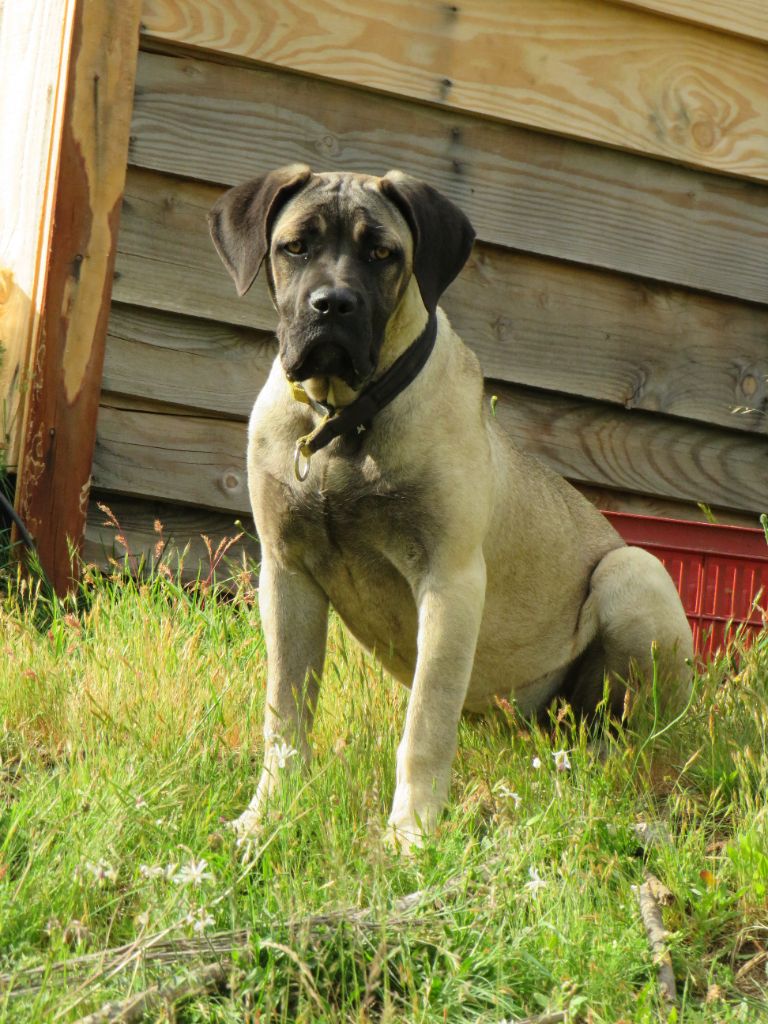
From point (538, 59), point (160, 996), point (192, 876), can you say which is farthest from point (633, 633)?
point (538, 59)

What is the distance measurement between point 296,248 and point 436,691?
1.24m

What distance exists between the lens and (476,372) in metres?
3.75

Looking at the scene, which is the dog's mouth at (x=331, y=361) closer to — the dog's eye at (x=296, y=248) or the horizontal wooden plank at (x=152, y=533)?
the dog's eye at (x=296, y=248)

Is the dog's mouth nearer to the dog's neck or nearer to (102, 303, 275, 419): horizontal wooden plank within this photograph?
the dog's neck

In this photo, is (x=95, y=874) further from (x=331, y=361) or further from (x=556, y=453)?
(x=556, y=453)

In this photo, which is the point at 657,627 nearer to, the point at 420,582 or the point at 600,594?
the point at 600,594

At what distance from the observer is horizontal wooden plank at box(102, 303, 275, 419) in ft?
16.4

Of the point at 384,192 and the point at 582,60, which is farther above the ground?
the point at 582,60

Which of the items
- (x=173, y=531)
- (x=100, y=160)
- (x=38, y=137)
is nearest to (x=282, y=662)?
(x=173, y=531)

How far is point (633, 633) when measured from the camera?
4.06m

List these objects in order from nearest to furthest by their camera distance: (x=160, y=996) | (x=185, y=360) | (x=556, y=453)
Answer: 1. (x=160, y=996)
2. (x=185, y=360)
3. (x=556, y=453)

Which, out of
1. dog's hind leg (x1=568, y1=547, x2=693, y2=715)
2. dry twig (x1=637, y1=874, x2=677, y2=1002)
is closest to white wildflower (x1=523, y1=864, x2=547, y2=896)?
dry twig (x1=637, y1=874, x2=677, y2=1002)

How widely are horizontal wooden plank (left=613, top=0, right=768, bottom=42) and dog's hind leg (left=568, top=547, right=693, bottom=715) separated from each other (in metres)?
2.46

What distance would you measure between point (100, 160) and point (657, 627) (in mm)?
2667
